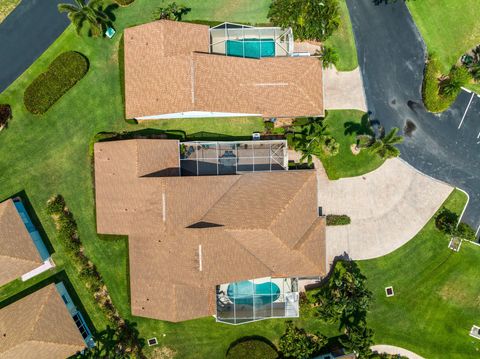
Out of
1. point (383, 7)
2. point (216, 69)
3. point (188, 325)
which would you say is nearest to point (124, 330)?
point (188, 325)

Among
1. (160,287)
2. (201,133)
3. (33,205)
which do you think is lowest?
(160,287)

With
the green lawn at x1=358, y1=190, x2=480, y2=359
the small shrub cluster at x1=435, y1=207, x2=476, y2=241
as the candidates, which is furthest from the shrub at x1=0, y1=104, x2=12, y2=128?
the small shrub cluster at x1=435, y1=207, x2=476, y2=241

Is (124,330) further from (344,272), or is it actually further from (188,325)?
(344,272)

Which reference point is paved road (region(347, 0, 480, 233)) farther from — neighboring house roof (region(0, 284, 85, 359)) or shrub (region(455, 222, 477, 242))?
neighboring house roof (region(0, 284, 85, 359))

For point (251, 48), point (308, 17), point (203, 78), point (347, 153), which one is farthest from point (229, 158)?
point (308, 17)

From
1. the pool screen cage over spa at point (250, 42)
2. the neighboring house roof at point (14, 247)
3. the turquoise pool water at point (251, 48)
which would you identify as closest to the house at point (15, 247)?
the neighboring house roof at point (14, 247)

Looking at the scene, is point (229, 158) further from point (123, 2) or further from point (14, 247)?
point (14, 247)
